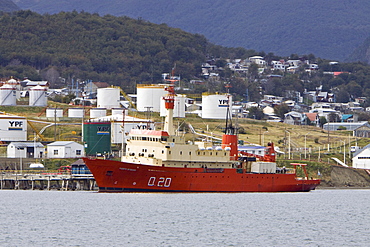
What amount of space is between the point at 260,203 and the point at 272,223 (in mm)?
13321

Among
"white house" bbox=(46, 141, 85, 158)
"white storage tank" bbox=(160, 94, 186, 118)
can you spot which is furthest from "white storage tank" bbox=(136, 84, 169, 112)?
"white house" bbox=(46, 141, 85, 158)

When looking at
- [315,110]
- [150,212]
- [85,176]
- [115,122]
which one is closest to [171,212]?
[150,212]

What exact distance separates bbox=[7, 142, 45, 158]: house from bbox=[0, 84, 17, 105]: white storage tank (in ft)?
120

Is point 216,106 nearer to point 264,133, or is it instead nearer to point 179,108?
point 179,108

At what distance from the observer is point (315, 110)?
18088cm

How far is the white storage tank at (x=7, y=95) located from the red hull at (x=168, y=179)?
59.1 m

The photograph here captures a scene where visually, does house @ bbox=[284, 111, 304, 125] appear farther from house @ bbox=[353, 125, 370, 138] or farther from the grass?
house @ bbox=[353, 125, 370, 138]

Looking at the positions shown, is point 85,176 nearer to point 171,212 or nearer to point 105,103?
point 171,212

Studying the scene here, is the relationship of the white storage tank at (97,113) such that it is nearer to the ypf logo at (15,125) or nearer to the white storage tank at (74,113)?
the white storage tank at (74,113)

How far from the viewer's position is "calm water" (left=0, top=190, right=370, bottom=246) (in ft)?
149

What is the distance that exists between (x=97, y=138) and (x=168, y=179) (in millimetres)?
25941

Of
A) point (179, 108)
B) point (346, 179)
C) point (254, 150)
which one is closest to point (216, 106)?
point (179, 108)

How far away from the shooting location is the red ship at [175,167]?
229 feet

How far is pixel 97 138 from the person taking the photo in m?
95.0
